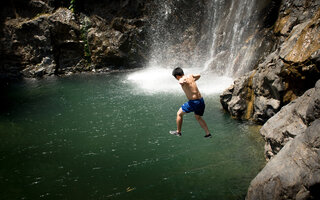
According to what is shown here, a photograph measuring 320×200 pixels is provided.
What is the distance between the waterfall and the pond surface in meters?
4.32

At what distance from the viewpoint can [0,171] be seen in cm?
898

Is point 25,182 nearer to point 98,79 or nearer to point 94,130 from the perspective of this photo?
point 94,130

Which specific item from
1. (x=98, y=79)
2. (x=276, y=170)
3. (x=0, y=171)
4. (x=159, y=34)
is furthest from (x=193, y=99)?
(x=159, y=34)

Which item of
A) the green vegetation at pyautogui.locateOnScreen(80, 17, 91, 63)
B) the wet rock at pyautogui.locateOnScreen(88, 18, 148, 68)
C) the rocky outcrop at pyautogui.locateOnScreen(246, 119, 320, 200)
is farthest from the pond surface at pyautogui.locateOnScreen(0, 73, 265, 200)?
the green vegetation at pyautogui.locateOnScreen(80, 17, 91, 63)

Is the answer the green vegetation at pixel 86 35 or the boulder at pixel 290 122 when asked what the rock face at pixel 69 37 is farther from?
the boulder at pixel 290 122

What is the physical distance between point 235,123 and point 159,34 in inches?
772

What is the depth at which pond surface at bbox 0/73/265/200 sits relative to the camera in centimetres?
764

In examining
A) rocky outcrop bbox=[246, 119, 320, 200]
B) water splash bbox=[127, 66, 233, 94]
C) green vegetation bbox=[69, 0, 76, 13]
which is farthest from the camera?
green vegetation bbox=[69, 0, 76, 13]

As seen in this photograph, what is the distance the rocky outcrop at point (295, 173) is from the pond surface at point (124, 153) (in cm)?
127

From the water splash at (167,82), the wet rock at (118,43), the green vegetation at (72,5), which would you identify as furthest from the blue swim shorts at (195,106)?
the green vegetation at (72,5)

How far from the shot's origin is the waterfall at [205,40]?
1834 centimetres

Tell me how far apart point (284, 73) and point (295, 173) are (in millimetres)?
5187

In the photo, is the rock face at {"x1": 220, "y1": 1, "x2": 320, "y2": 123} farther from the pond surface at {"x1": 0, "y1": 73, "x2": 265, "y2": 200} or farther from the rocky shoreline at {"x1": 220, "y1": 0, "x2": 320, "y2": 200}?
the pond surface at {"x1": 0, "y1": 73, "x2": 265, "y2": 200}

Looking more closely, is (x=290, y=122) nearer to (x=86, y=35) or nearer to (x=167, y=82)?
(x=167, y=82)
